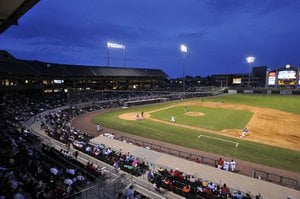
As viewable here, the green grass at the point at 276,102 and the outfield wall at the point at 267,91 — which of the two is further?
the outfield wall at the point at 267,91

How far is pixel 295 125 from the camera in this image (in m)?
29.8

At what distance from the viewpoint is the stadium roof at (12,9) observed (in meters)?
6.00

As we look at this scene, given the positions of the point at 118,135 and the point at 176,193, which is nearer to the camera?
the point at 176,193

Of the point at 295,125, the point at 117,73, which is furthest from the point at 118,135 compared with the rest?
the point at 117,73

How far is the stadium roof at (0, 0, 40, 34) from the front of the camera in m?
6.00

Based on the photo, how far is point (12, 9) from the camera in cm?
650

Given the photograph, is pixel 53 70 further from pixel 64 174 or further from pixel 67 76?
pixel 64 174

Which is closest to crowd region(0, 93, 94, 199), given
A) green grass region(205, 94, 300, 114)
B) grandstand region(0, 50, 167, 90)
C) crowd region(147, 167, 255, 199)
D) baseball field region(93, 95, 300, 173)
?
crowd region(147, 167, 255, 199)

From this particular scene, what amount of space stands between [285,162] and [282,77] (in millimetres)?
59838

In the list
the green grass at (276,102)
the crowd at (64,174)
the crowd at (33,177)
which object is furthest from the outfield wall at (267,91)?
the crowd at (33,177)

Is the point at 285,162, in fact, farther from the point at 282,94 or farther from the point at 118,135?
the point at 282,94

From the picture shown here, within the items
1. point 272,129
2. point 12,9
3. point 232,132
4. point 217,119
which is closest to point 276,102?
point 217,119

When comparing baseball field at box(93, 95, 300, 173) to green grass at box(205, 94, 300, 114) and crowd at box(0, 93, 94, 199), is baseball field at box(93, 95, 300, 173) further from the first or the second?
crowd at box(0, 93, 94, 199)

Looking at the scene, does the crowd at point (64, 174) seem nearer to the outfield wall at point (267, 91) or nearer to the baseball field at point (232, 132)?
the baseball field at point (232, 132)
